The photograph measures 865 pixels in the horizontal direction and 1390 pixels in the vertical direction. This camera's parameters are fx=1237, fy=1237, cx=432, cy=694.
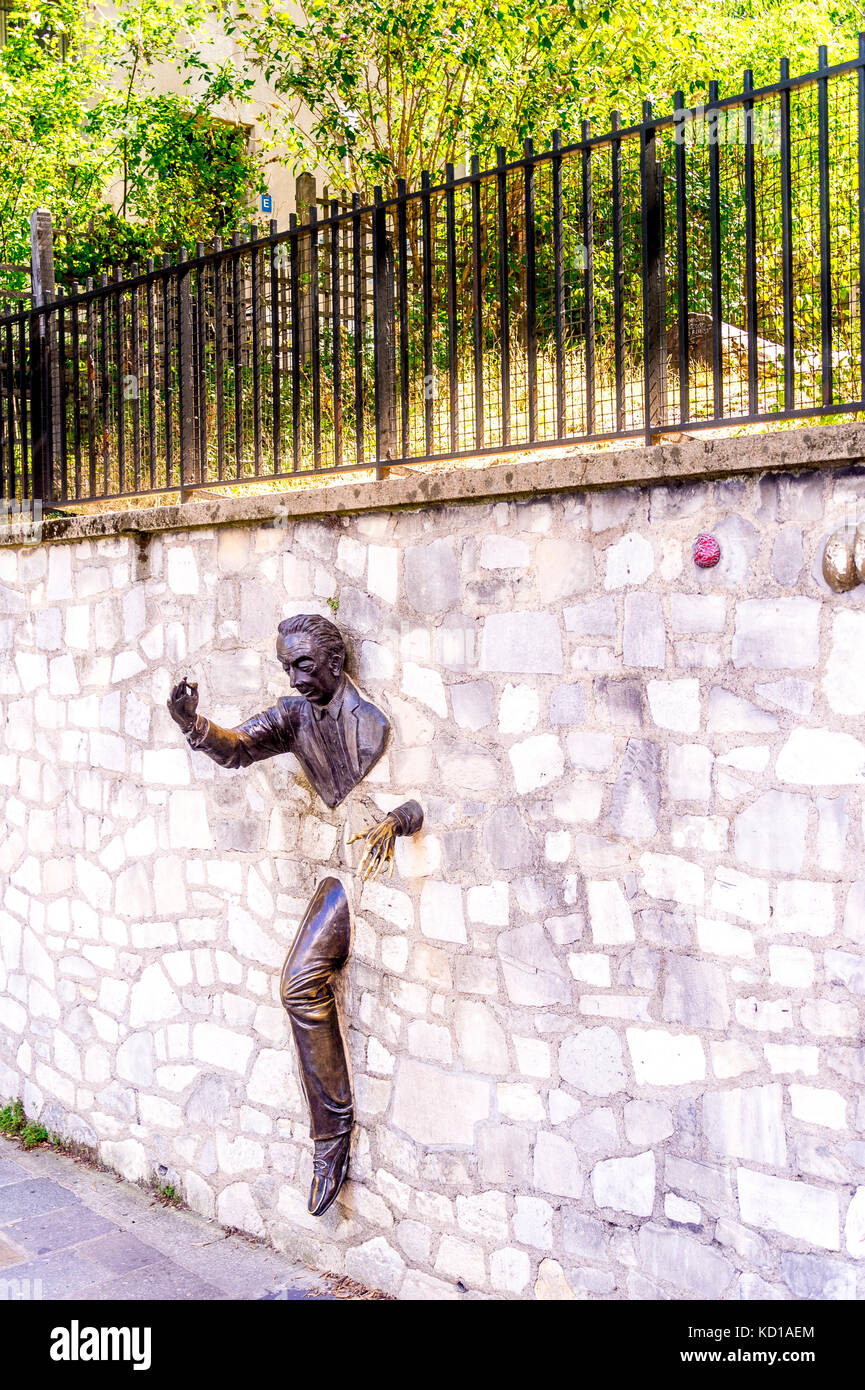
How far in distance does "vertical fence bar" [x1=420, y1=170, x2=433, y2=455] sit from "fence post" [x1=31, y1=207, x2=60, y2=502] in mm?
2535

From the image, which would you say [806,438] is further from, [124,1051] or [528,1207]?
[124,1051]

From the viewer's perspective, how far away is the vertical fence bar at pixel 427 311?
4.13 m

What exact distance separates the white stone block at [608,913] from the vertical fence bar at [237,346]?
2329 millimetres

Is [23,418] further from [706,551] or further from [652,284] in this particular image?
[706,551]

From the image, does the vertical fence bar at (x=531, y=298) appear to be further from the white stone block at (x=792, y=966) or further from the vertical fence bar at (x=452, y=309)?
the white stone block at (x=792, y=966)

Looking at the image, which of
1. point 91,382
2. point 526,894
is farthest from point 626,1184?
point 91,382

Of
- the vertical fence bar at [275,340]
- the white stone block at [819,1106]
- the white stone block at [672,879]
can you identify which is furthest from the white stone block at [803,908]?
the vertical fence bar at [275,340]

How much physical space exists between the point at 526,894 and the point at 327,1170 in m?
1.34

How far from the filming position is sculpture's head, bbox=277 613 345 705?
4145mm

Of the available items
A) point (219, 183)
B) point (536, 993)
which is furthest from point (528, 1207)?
point (219, 183)

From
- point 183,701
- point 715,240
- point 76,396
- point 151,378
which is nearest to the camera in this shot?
point 715,240

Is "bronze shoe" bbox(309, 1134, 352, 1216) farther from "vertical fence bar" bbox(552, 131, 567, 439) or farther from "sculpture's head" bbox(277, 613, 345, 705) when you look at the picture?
"vertical fence bar" bbox(552, 131, 567, 439)

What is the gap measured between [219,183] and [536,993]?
25.3ft

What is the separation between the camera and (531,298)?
3830mm
